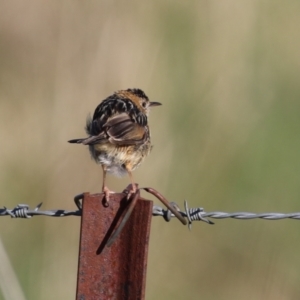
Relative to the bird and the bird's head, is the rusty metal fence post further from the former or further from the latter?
the bird's head

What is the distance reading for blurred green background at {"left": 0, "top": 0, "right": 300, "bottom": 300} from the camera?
707cm

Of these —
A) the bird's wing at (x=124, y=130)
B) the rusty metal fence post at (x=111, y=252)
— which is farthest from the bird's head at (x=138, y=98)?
the rusty metal fence post at (x=111, y=252)

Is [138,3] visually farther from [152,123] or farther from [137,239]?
[137,239]

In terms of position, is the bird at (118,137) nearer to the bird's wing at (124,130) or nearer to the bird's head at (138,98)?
the bird's wing at (124,130)

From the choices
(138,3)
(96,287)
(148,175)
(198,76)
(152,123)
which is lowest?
(96,287)

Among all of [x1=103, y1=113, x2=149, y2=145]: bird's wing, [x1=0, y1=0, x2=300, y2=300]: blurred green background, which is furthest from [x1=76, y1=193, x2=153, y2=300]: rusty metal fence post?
[x1=0, y1=0, x2=300, y2=300]: blurred green background

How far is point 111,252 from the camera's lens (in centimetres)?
340

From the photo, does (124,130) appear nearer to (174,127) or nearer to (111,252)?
(111,252)

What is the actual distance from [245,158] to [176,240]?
4.28 ft

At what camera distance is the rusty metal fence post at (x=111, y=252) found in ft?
11.1

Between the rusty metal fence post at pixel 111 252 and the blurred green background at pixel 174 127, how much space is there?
11.3 feet

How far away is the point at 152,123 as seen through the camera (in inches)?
299

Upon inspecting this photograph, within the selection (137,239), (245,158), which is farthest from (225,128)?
(137,239)

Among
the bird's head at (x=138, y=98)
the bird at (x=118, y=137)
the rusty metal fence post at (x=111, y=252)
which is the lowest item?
the rusty metal fence post at (x=111, y=252)
